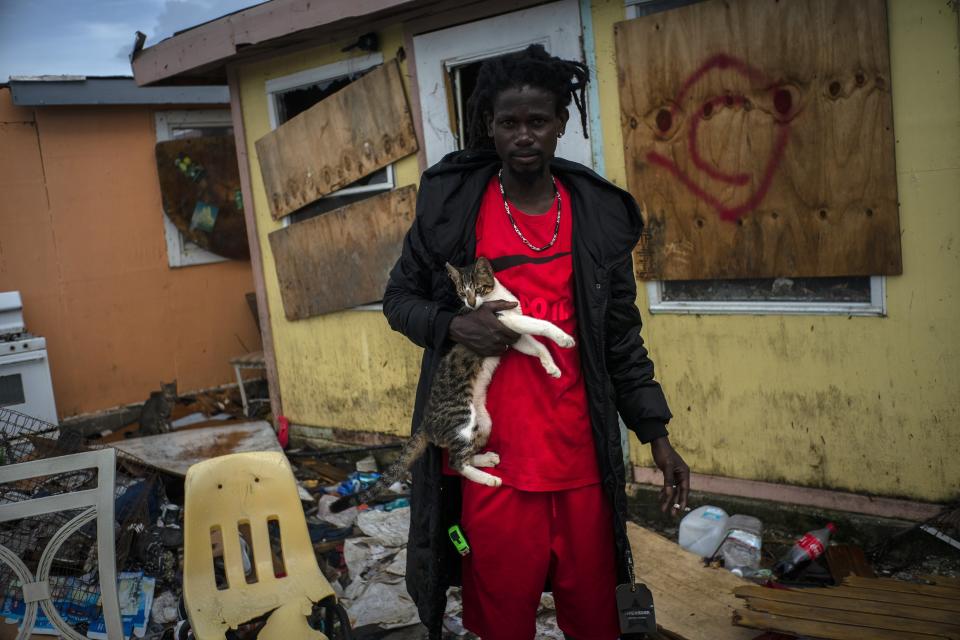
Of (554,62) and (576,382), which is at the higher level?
(554,62)

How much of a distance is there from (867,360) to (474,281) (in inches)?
109

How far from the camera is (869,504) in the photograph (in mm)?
4375

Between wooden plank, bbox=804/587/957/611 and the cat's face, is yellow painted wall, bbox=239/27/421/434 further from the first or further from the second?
the cat's face

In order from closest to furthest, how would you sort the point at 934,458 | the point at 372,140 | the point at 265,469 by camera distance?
the point at 265,469 < the point at 934,458 < the point at 372,140

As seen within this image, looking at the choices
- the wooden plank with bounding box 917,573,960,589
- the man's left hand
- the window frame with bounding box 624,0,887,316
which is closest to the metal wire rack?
the man's left hand

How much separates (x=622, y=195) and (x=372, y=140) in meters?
3.93

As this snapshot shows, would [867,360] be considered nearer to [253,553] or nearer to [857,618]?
[857,618]

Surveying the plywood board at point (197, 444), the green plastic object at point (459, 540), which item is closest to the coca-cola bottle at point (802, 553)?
the green plastic object at point (459, 540)

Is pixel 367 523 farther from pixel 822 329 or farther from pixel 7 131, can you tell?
pixel 7 131

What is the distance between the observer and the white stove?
7.26 meters

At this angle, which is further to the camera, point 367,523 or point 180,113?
point 180,113

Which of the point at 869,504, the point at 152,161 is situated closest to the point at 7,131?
the point at 152,161

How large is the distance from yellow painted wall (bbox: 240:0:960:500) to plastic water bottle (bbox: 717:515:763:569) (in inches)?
12.8

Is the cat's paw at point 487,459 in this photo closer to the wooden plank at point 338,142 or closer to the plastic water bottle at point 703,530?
the plastic water bottle at point 703,530
